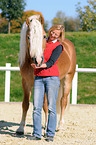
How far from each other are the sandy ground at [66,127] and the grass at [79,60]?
3.01m

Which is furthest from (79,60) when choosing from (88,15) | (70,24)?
(70,24)

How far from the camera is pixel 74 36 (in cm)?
2006

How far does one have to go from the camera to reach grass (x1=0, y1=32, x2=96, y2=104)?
12.1 m

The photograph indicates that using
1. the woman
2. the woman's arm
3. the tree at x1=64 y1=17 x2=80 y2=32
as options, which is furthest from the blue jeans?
the tree at x1=64 y1=17 x2=80 y2=32

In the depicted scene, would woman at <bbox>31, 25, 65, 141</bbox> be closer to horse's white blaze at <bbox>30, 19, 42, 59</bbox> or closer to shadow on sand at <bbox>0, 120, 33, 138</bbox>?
horse's white blaze at <bbox>30, 19, 42, 59</bbox>

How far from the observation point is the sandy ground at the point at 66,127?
13.7ft

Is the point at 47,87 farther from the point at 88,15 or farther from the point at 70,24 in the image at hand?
the point at 70,24

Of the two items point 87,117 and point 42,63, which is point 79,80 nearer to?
point 87,117

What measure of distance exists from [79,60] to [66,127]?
11385mm

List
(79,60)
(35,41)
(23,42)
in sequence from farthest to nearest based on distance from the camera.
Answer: (79,60)
(23,42)
(35,41)

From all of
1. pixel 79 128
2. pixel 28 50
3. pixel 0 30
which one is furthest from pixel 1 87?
pixel 0 30

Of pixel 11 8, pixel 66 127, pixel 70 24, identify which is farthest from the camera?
pixel 70 24

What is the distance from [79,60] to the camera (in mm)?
16547

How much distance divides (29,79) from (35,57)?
701 millimetres
